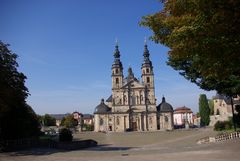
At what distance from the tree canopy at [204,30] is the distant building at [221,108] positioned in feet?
268

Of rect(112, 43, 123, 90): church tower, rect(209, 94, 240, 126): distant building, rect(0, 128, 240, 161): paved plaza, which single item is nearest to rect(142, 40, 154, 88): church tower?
rect(112, 43, 123, 90): church tower

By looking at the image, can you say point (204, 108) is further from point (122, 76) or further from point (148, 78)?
point (122, 76)

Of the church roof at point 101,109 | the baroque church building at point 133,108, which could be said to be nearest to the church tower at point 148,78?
the baroque church building at point 133,108

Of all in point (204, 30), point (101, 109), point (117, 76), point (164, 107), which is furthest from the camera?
point (117, 76)

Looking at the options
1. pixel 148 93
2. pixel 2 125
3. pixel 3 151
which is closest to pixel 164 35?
pixel 3 151

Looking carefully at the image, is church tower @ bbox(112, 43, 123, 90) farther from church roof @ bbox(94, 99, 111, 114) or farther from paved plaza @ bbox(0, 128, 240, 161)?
paved plaza @ bbox(0, 128, 240, 161)

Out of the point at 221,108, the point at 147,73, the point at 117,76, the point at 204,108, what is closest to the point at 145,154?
the point at 117,76

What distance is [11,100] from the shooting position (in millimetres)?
28109

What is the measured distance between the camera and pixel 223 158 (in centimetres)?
1847

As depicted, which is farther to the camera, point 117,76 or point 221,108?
point 221,108

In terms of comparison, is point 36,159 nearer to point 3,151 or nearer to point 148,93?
point 3,151

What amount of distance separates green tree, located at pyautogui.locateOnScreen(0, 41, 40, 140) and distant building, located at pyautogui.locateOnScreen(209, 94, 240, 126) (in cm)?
6948

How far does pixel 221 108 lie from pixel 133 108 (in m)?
32.6

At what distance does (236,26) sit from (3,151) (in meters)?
22.6
